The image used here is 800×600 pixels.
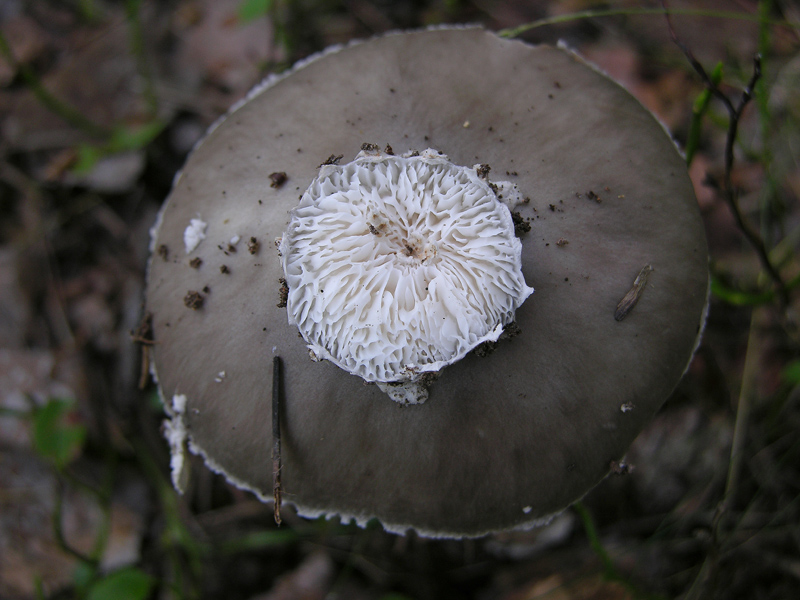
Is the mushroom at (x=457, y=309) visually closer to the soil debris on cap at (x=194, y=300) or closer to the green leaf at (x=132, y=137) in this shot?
the soil debris on cap at (x=194, y=300)

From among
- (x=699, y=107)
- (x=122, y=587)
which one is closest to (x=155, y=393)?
(x=122, y=587)

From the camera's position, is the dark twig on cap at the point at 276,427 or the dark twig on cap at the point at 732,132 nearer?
the dark twig on cap at the point at 276,427

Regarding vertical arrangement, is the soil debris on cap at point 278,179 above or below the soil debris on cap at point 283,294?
above

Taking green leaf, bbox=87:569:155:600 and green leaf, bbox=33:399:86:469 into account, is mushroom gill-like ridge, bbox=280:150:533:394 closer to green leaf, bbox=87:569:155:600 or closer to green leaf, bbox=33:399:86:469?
green leaf, bbox=87:569:155:600

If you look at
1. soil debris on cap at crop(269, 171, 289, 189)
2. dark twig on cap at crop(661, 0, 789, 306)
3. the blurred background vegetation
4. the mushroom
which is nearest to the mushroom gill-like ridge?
the mushroom

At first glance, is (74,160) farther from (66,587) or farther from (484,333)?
(484,333)

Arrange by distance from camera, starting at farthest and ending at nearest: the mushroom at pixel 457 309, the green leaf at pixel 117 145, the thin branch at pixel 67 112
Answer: the green leaf at pixel 117 145, the thin branch at pixel 67 112, the mushroom at pixel 457 309

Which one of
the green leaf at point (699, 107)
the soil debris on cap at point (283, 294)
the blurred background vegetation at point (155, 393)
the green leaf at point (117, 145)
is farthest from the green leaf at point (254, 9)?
the green leaf at point (699, 107)

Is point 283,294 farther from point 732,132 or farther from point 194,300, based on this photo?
point 732,132

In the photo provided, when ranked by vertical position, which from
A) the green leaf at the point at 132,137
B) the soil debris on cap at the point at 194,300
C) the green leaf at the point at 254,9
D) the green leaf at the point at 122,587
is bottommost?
the green leaf at the point at 122,587
